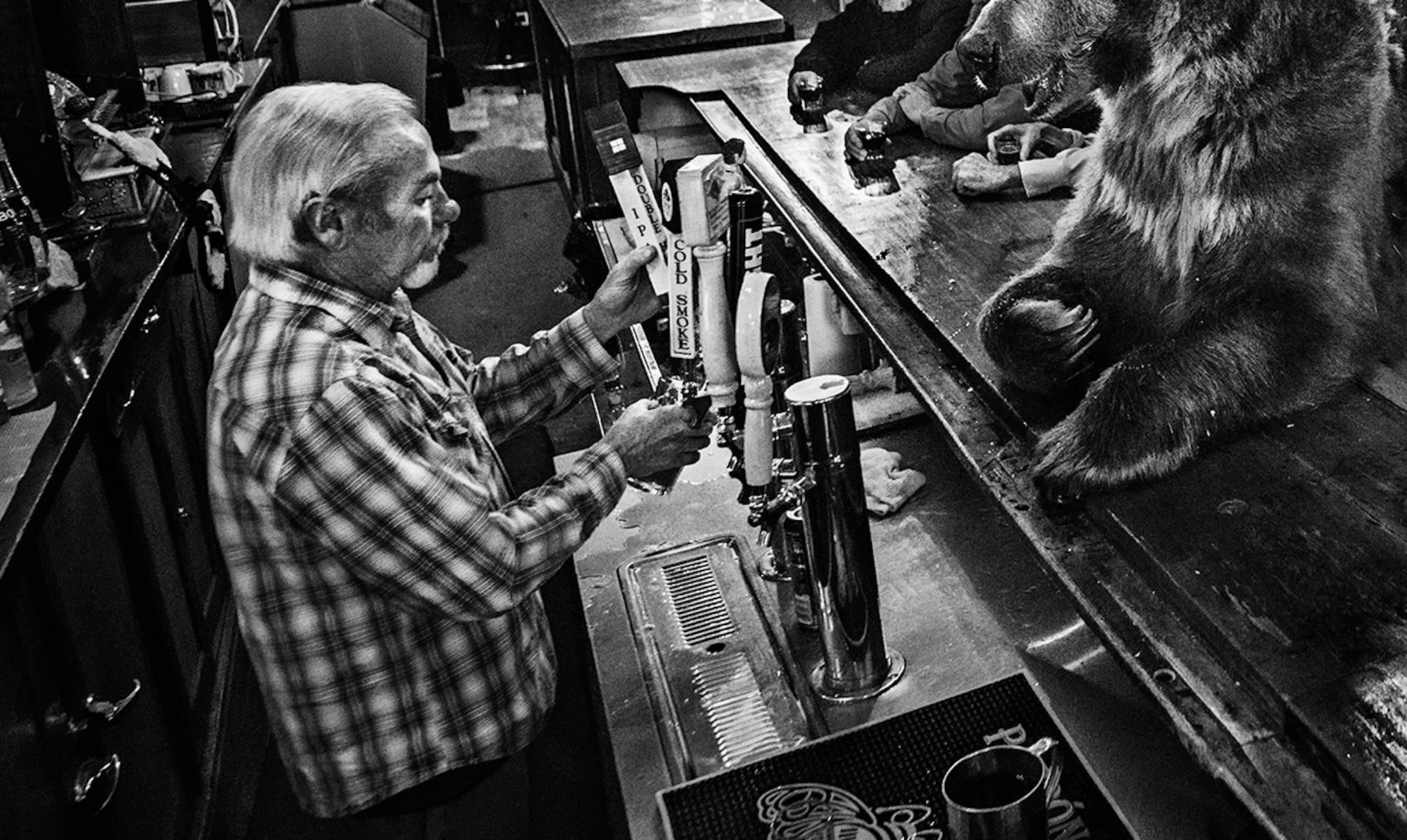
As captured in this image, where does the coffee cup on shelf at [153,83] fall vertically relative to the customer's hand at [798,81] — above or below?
below

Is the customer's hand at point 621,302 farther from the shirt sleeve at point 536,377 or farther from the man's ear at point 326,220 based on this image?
the man's ear at point 326,220

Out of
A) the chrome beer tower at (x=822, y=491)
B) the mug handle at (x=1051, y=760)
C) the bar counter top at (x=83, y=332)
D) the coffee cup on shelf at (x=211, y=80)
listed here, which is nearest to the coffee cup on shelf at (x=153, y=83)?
the coffee cup on shelf at (x=211, y=80)

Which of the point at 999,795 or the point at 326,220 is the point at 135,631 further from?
the point at 999,795

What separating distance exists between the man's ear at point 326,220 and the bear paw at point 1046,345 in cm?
95

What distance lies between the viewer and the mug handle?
1428 mm

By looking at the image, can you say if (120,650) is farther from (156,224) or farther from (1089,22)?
(1089,22)

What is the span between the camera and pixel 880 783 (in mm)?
1528

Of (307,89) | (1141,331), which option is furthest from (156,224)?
(1141,331)

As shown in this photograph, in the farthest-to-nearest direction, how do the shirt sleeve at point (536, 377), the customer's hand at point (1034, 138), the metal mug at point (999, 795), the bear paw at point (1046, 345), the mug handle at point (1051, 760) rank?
the customer's hand at point (1034, 138) → the shirt sleeve at point (536, 377) → the bear paw at point (1046, 345) → the mug handle at point (1051, 760) → the metal mug at point (999, 795)

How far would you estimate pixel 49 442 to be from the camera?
7.17 feet

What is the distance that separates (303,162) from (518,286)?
4112mm

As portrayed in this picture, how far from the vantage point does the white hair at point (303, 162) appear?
1.84 metres

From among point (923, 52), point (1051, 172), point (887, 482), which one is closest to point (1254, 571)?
point (887, 482)

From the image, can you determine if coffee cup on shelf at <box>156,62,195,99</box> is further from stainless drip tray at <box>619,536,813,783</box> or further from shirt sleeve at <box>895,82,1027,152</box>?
stainless drip tray at <box>619,536,813,783</box>
